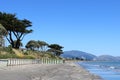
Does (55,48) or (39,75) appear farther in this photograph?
(55,48)

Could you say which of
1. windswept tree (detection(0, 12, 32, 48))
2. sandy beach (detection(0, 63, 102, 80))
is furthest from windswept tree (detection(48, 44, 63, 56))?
sandy beach (detection(0, 63, 102, 80))

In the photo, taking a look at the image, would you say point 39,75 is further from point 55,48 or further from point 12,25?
point 55,48

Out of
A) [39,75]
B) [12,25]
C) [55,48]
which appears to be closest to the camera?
[39,75]

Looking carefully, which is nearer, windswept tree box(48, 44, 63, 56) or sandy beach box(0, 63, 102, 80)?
sandy beach box(0, 63, 102, 80)

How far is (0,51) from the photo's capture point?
62.8m

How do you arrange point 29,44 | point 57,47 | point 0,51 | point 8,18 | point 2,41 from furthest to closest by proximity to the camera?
point 57,47 < point 29,44 < point 8,18 < point 2,41 < point 0,51

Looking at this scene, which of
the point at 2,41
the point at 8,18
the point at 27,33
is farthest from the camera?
the point at 27,33

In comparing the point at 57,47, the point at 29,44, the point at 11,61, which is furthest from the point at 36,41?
the point at 11,61

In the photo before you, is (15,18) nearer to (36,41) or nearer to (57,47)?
(36,41)

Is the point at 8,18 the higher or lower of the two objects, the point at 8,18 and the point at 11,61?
the higher

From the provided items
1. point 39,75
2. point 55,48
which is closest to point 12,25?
point 39,75

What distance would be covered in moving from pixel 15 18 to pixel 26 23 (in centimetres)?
700

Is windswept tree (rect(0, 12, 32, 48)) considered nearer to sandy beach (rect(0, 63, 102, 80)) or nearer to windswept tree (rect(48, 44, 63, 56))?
sandy beach (rect(0, 63, 102, 80))

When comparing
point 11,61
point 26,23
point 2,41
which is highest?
point 26,23
